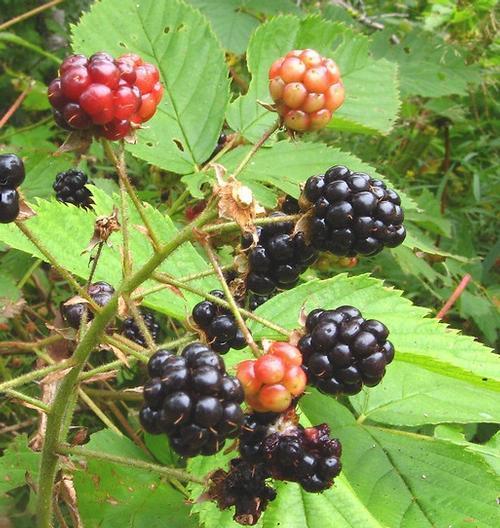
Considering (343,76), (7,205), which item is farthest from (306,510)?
(343,76)

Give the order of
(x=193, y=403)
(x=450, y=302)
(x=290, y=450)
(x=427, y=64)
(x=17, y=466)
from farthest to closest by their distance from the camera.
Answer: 1. (x=427, y=64)
2. (x=450, y=302)
3. (x=17, y=466)
4. (x=290, y=450)
5. (x=193, y=403)

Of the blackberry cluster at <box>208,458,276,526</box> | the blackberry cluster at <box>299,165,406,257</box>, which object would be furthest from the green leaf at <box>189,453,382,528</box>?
the blackberry cluster at <box>299,165,406,257</box>

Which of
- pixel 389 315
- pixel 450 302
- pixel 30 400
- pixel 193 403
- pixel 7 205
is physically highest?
pixel 7 205

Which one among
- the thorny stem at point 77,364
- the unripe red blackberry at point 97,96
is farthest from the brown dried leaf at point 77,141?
the thorny stem at point 77,364

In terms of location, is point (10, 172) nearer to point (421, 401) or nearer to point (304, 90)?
point (304, 90)

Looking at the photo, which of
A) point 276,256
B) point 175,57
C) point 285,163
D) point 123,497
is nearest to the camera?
point 276,256

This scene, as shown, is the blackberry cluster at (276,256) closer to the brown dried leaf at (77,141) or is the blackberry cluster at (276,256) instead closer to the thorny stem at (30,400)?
the brown dried leaf at (77,141)

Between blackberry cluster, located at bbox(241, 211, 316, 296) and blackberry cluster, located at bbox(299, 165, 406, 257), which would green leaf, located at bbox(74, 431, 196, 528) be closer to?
blackberry cluster, located at bbox(241, 211, 316, 296)
